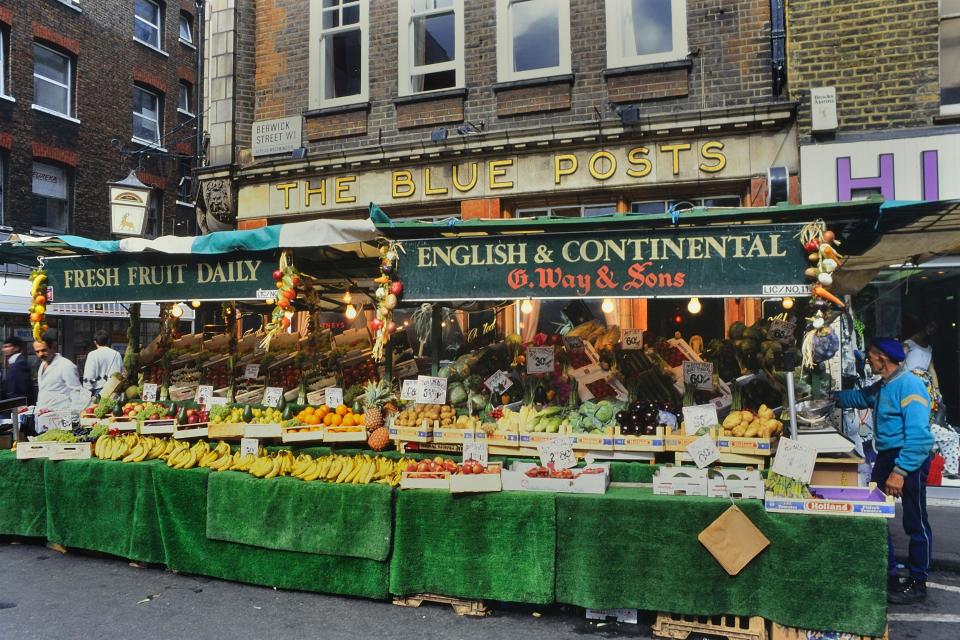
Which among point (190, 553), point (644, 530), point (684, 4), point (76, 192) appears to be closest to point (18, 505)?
point (190, 553)

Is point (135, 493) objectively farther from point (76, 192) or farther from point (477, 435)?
point (76, 192)

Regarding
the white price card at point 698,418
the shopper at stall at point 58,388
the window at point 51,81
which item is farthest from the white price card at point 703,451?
the window at point 51,81

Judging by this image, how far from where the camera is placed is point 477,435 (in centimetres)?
550

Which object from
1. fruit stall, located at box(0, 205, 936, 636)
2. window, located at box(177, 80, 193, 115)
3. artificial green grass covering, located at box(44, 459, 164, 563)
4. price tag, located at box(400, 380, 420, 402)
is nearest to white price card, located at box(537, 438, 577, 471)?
fruit stall, located at box(0, 205, 936, 636)

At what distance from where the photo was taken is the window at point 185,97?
22247 millimetres

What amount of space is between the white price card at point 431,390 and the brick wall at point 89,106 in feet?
50.5

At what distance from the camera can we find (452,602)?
472cm

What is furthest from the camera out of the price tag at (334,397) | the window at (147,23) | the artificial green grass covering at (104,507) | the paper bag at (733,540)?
the window at (147,23)

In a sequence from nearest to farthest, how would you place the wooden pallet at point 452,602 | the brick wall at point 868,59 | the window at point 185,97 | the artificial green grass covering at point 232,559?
the wooden pallet at point 452,602, the artificial green grass covering at point 232,559, the brick wall at point 868,59, the window at point 185,97

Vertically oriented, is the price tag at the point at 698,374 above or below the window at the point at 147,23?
below

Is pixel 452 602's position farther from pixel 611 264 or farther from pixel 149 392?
pixel 149 392

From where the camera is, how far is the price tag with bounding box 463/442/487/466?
16.9 ft

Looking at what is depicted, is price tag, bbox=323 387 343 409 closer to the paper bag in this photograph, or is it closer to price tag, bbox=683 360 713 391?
price tag, bbox=683 360 713 391

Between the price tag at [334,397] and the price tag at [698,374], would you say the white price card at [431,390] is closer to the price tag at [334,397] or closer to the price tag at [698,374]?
→ the price tag at [334,397]
